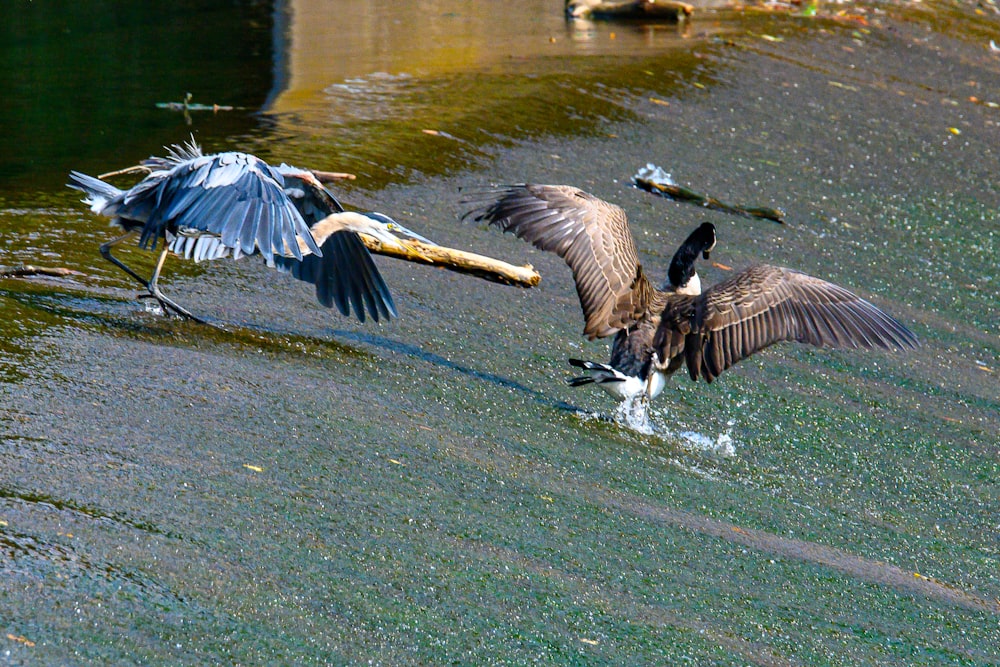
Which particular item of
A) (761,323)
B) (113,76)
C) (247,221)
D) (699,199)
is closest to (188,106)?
(113,76)

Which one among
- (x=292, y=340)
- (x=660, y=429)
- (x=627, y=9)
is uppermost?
(x=627, y=9)

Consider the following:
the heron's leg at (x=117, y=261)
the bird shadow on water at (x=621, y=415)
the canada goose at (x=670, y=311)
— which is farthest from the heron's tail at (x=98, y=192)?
the canada goose at (x=670, y=311)

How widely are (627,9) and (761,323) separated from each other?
828cm

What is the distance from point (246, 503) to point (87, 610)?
2.55ft

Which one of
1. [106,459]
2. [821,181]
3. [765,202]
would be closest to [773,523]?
[106,459]

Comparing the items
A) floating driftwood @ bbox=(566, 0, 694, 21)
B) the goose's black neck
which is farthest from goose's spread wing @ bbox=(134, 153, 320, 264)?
floating driftwood @ bbox=(566, 0, 694, 21)

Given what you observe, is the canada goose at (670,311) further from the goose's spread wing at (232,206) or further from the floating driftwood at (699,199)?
the floating driftwood at (699,199)

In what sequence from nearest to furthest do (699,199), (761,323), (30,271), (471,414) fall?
(471,414), (761,323), (30,271), (699,199)

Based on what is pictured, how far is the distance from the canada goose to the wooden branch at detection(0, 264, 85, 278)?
200 cm

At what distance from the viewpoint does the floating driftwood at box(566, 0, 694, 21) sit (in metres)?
12.8

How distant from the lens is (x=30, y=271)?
5.39 meters

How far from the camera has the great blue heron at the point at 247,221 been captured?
4.61 m

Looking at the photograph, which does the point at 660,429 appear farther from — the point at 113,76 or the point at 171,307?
the point at 113,76

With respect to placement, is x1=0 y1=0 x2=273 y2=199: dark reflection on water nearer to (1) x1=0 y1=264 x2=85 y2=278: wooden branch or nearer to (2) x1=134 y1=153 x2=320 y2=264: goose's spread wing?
(1) x1=0 y1=264 x2=85 y2=278: wooden branch
